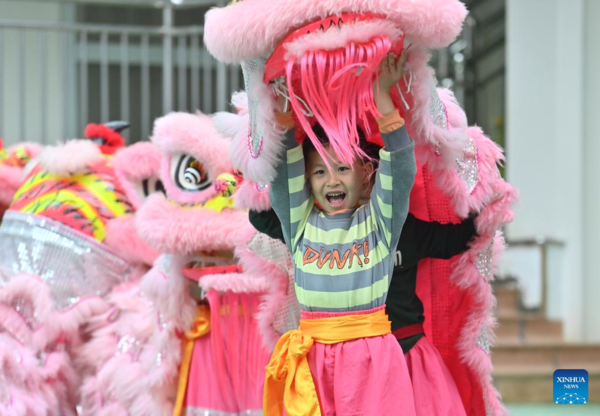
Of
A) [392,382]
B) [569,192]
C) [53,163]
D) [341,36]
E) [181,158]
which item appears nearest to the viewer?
[341,36]

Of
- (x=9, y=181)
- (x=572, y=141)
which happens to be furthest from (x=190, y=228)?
(x=572, y=141)

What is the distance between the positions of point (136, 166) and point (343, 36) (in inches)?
52.0

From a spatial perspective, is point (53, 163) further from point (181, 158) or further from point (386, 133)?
point (386, 133)

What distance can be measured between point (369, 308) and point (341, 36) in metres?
0.49

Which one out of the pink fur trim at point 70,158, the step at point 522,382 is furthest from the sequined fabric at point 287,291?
the step at point 522,382

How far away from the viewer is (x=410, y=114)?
58.0 inches

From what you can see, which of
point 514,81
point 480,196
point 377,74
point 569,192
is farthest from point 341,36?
point 514,81

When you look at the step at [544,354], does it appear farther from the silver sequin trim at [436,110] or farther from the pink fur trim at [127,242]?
the silver sequin trim at [436,110]

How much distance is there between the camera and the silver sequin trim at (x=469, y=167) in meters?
1.56

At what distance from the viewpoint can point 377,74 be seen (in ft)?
4.55

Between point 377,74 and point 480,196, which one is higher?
point 377,74

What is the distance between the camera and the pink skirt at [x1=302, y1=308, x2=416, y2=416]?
1.40m

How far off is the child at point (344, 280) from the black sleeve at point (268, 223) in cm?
9

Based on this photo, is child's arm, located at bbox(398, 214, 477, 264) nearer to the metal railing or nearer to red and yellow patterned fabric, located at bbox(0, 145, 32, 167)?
red and yellow patterned fabric, located at bbox(0, 145, 32, 167)
